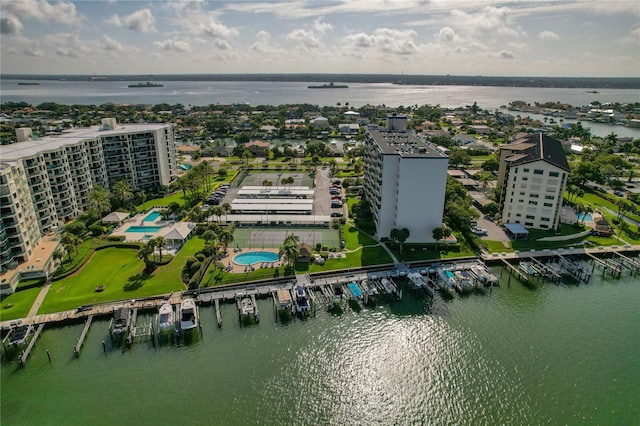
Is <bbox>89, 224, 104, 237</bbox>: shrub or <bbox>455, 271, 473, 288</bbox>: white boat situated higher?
<bbox>89, 224, 104, 237</bbox>: shrub

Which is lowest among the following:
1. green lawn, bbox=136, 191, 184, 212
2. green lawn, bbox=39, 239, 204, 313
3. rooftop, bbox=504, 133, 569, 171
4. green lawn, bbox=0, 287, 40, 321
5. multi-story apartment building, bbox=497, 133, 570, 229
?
green lawn, bbox=0, 287, 40, 321

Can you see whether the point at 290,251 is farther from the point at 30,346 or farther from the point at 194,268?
the point at 30,346

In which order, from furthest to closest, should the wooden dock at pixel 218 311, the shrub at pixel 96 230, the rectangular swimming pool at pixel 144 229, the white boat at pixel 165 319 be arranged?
the rectangular swimming pool at pixel 144 229
the shrub at pixel 96 230
the wooden dock at pixel 218 311
the white boat at pixel 165 319

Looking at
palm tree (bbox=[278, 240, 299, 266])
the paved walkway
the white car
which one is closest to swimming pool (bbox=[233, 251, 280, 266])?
palm tree (bbox=[278, 240, 299, 266])

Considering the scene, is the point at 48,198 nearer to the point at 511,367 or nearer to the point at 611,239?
the point at 511,367

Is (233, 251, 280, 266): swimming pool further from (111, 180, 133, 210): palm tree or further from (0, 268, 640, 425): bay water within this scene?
(111, 180, 133, 210): palm tree

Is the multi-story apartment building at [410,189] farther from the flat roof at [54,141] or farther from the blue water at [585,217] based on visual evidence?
the flat roof at [54,141]

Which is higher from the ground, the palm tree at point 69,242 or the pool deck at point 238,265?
the palm tree at point 69,242

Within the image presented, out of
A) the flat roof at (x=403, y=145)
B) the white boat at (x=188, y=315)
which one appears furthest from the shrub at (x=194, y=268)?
the flat roof at (x=403, y=145)
